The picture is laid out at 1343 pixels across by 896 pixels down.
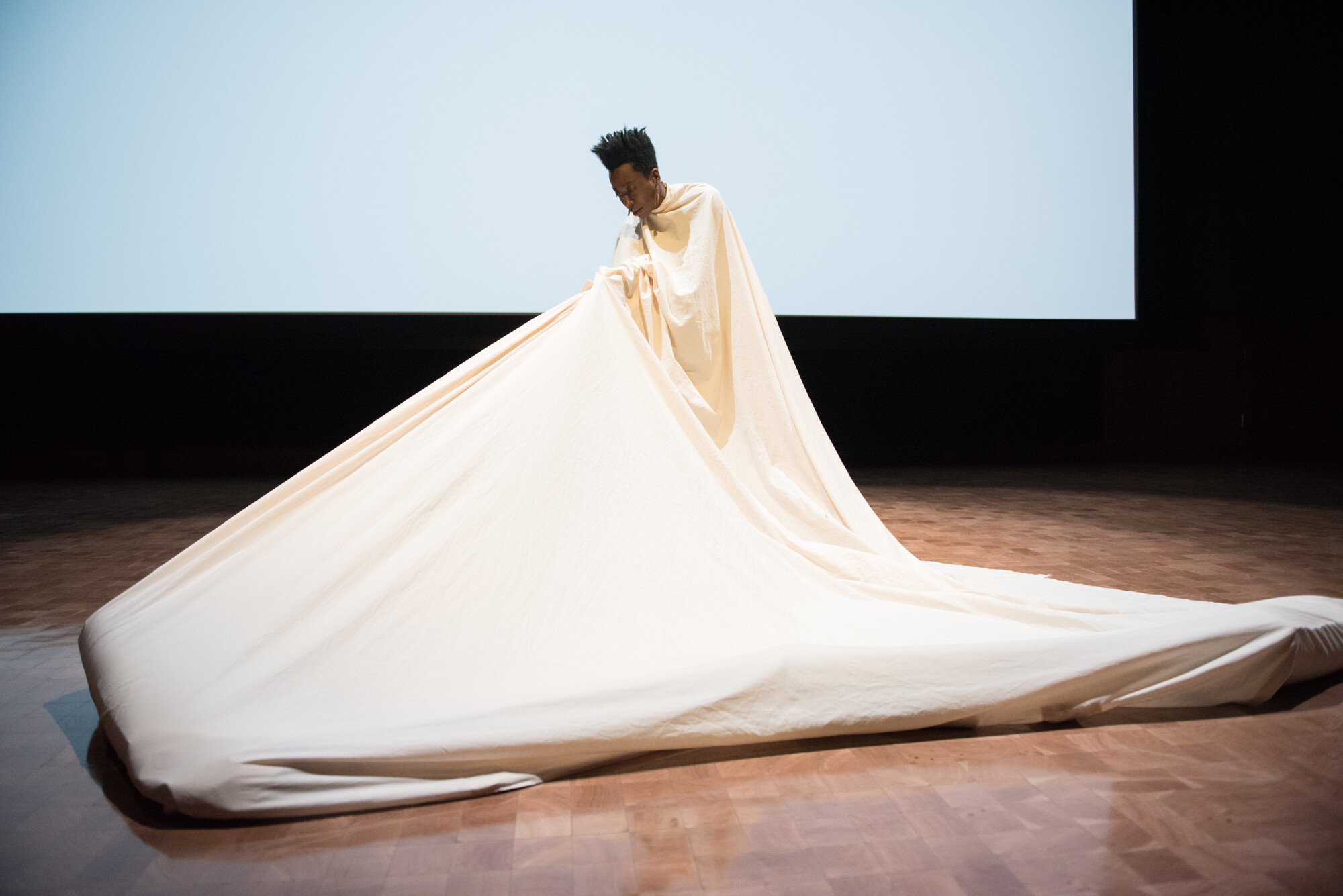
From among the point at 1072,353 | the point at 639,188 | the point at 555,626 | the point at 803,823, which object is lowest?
the point at 803,823

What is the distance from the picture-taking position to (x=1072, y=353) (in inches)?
216

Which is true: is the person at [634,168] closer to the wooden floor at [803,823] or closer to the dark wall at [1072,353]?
the wooden floor at [803,823]

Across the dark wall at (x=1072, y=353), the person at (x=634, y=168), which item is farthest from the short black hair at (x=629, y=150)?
the dark wall at (x=1072, y=353)

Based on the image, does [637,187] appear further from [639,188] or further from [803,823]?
[803,823]

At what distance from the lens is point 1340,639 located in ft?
4.12

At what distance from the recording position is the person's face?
1.81m

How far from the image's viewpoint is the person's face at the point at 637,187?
Answer: 5.94 ft

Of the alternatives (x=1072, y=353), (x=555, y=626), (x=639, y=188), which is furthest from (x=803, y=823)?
(x=1072, y=353)

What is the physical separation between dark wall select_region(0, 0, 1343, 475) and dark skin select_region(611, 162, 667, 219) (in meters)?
3.02

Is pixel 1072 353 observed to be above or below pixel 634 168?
below

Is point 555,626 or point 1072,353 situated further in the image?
point 1072,353

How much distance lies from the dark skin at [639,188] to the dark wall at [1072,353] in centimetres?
302

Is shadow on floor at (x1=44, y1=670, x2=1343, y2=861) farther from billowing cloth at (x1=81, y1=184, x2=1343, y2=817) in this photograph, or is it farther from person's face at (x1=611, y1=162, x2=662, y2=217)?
person's face at (x1=611, y1=162, x2=662, y2=217)

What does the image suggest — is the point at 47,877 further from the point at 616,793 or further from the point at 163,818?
the point at 616,793
